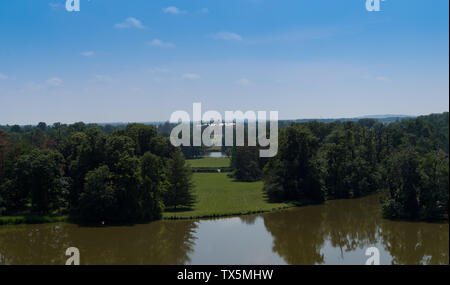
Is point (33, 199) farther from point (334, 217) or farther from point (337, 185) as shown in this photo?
point (337, 185)

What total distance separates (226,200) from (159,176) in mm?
9971

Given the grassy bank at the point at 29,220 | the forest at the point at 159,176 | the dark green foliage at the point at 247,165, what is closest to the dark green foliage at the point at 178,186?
the forest at the point at 159,176

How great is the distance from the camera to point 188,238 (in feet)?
93.9

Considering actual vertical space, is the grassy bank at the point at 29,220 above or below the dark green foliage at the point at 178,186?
below

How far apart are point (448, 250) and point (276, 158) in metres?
24.8

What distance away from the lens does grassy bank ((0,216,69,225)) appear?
32344 mm

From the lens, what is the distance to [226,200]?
42.1m

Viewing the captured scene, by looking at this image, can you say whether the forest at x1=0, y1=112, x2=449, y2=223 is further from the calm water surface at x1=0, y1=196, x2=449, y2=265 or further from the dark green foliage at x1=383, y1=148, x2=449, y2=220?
the calm water surface at x1=0, y1=196, x2=449, y2=265

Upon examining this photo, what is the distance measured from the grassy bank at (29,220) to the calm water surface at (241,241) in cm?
75

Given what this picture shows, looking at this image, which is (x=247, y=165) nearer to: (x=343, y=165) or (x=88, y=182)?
(x=343, y=165)

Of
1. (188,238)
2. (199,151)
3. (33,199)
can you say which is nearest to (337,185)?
(188,238)

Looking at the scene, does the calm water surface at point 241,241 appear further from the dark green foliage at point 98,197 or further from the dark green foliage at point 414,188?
the dark green foliage at point 98,197

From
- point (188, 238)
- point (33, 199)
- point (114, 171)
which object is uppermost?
point (114, 171)

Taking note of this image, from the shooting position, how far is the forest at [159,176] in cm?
2784
